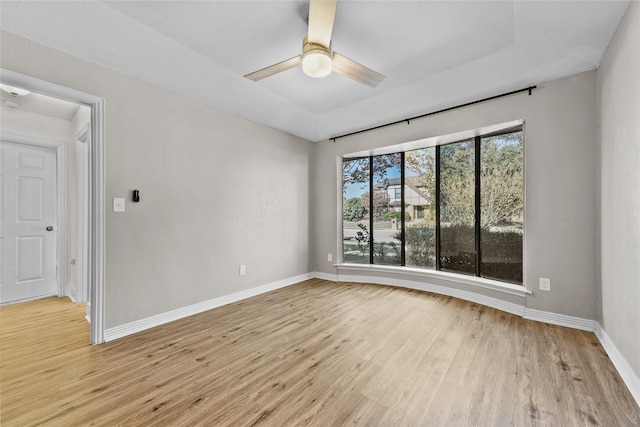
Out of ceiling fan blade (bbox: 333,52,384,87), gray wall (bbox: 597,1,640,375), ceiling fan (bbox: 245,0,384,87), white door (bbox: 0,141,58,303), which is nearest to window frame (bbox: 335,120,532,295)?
gray wall (bbox: 597,1,640,375)

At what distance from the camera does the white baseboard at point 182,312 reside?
2.40 meters

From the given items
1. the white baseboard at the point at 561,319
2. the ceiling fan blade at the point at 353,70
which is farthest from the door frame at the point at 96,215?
the white baseboard at the point at 561,319

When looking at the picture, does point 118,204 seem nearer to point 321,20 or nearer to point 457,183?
point 321,20

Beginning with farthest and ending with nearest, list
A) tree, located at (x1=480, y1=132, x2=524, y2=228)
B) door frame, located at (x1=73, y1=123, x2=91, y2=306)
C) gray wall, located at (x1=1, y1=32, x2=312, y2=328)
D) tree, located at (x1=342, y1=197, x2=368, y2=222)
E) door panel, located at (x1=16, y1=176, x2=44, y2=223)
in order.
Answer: tree, located at (x1=342, y1=197, x2=368, y2=222), door panel, located at (x1=16, y1=176, x2=44, y2=223), door frame, located at (x1=73, y1=123, x2=91, y2=306), tree, located at (x1=480, y1=132, x2=524, y2=228), gray wall, located at (x1=1, y1=32, x2=312, y2=328)

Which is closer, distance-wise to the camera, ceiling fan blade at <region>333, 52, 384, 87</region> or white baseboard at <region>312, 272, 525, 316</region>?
ceiling fan blade at <region>333, 52, 384, 87</region>

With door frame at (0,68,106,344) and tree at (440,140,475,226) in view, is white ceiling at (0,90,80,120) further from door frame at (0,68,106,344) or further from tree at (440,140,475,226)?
tree at (440,140,475,226)

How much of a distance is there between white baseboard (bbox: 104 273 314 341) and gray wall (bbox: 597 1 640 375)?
137 inches

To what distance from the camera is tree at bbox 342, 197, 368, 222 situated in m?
4.55

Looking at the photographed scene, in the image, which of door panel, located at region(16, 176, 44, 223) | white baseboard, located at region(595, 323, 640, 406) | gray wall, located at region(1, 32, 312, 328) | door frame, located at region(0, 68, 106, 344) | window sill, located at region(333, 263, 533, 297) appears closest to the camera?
white baseboard, located at region(595, 323, 640, 406)

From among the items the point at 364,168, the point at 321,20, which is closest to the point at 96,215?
the point at 321,20

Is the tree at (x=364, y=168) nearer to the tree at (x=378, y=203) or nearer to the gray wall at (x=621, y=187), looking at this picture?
the tree at (x=378, y=203)

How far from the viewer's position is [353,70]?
2242 mm

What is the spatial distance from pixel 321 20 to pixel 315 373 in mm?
2369

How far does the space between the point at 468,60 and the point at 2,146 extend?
5489mm
